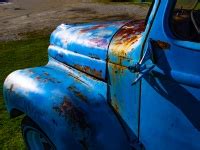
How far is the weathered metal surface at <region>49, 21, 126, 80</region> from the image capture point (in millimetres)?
3217

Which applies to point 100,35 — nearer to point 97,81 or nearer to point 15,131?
point 97,81

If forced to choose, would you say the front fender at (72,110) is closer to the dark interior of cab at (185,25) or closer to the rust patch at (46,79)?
the rust patch at (46,79)

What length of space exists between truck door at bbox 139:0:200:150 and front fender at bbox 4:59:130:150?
0.90ft

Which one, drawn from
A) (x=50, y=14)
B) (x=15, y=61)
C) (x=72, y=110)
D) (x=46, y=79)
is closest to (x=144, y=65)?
(x=72, y=110)

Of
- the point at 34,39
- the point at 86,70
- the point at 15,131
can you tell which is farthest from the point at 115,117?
the point at 34,39

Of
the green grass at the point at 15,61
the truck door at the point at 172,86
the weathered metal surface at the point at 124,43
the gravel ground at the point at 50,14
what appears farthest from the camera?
the gravel ground at the point at 50,14

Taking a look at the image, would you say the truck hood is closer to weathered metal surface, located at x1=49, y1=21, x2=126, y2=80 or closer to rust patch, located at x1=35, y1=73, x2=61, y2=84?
weathered metal surface, located at x1=49, y1=21, x2=126, y2=80

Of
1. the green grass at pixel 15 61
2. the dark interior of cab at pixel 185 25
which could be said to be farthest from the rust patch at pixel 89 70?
the green grass at pixel 15 61

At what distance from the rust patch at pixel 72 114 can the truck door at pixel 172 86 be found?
381mm

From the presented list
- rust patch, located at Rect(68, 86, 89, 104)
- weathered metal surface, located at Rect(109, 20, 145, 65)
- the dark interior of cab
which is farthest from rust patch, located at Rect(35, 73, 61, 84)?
the dark interior of cab

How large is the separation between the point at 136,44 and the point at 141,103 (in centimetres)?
35

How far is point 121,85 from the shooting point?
3008mm

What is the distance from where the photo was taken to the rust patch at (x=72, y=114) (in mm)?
3018

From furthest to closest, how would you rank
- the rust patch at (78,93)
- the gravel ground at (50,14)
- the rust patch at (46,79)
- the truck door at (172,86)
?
the gravel ground at (50,14), the rust patch at (46,79), the rust patch at (78,93), the truck door at (172,86)
